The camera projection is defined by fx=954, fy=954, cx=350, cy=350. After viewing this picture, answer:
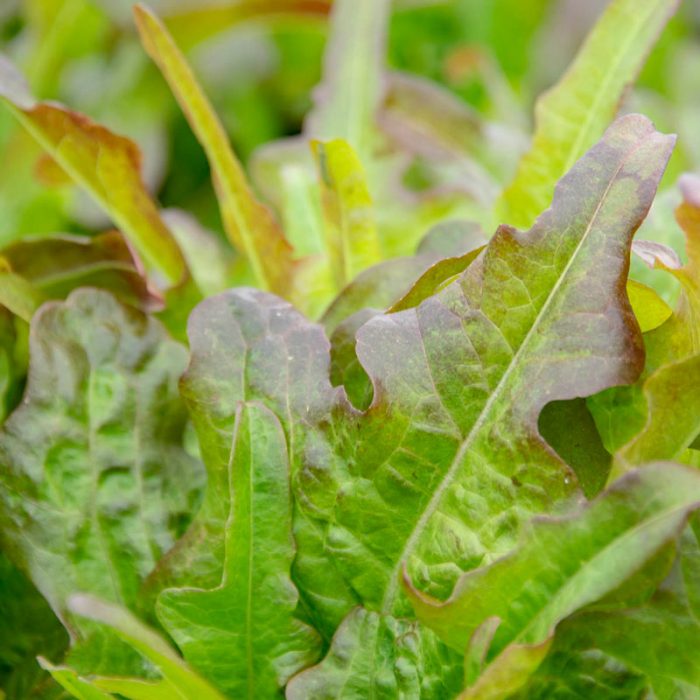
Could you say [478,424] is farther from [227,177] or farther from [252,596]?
[227,177]

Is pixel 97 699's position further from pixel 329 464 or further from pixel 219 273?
pixel 219 273

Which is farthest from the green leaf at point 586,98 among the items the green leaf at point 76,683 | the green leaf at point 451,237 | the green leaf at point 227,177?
the green leaf at point 76,683

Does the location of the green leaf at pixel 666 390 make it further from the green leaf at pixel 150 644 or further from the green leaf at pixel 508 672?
the green leaf at pixel 150 644

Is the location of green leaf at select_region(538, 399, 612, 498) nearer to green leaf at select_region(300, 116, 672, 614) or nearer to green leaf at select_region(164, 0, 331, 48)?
green leaf at select_region(300, 116, 672, 614)

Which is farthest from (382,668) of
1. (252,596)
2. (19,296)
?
(19,296)

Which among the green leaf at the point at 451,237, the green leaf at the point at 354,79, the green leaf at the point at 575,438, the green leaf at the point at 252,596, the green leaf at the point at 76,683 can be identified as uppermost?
the green leaf at the point at 354,79

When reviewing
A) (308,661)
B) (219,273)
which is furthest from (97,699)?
(219,273)
